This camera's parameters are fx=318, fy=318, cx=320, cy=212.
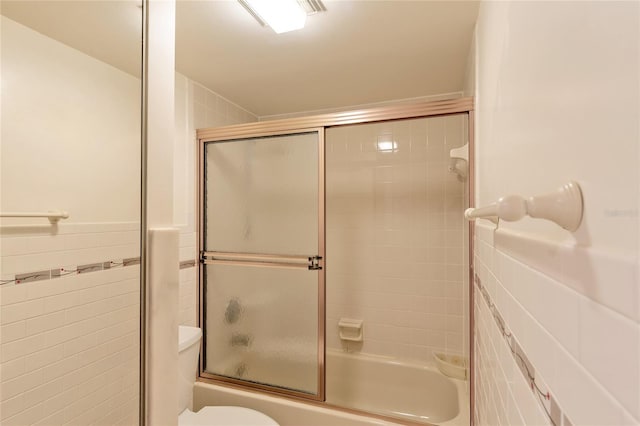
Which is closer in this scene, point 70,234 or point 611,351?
point 611,351

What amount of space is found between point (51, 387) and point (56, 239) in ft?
0.74

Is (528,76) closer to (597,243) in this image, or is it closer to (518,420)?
(597,243)

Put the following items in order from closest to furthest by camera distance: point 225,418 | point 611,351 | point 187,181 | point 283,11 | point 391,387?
point 611,351 < point 283,11 < point 225,418 < point 187,181 < point 391,387

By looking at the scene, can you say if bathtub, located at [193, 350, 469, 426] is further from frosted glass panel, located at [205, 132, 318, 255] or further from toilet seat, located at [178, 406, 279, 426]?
frosted glass panel, located at [205, 132, 318, 255]

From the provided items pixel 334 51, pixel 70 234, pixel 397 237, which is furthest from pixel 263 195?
pixel 70 234

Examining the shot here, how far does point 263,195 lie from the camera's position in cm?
194

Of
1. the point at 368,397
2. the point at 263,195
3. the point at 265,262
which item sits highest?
the point at 263,195

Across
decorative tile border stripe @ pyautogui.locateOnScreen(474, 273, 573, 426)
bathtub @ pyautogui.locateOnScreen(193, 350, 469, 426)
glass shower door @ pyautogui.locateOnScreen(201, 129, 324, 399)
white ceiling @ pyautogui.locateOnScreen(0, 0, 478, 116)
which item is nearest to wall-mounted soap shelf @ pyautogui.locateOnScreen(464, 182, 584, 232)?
decorative tile border stripe @ pyautogui.locateOnScreen(474, 273, 573, 426)

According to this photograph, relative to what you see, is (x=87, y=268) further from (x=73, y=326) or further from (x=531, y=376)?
(x=531, y=376)

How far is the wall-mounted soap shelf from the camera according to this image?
333 millimetres

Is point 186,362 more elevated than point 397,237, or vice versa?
point 397,237

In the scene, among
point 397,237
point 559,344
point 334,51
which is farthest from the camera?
point 397,237

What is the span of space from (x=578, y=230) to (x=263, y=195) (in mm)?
1714

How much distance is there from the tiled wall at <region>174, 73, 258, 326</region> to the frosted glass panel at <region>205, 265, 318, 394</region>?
12 centimetres
